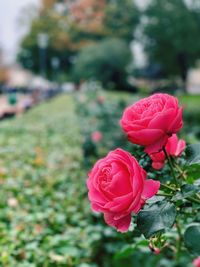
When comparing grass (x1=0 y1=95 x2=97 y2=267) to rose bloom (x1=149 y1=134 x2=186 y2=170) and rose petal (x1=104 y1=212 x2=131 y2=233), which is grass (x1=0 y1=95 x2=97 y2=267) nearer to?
rose bloom (x1=149 y1=134 x2=186 y2=170)

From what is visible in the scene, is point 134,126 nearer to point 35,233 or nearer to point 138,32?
point 35,233

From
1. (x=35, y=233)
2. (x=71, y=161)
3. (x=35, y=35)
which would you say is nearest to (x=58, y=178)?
(x=71, y=161)

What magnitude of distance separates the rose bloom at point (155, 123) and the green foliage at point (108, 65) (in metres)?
28.0

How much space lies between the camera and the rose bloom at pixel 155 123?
3.38 ft

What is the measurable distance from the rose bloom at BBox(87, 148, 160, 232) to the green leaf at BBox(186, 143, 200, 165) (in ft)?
0.50

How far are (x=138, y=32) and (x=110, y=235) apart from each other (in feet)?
114

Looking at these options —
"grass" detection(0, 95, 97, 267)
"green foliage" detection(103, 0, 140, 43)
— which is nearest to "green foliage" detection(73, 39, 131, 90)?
"green foliage" detection(103, 0, 140, 43)

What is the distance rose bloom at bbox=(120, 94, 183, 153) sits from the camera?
1.03m

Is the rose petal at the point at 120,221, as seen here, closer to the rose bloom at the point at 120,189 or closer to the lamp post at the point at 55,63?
the rose bloom at the point at 120,189

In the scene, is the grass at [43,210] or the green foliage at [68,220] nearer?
the green foliage at [68,220]

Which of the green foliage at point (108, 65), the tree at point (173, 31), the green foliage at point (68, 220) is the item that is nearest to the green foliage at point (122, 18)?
the tree at point (173, 31)

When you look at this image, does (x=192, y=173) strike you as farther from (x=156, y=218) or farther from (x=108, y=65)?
(x=108, y=65)

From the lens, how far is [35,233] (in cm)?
270

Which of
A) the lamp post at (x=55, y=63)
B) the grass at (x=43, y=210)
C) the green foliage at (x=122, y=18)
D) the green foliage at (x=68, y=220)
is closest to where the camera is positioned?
the green foliage at (x=68, y=220)
